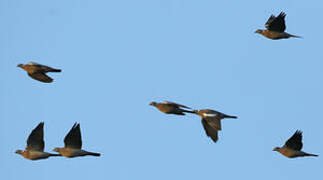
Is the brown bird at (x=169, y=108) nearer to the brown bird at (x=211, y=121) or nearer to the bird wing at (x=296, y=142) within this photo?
the brown bird at (x=211, y=121)

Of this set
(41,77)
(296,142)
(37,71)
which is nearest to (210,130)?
(296,142)

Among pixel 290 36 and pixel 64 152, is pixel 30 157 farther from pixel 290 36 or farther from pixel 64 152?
pixel 290 36

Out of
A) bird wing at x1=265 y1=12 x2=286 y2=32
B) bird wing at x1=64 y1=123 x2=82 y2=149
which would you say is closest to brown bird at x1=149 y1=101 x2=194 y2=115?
bird wing at x1=64 y1=123 x2=82 y2=149

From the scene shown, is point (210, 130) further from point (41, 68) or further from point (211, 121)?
point (41, 68)

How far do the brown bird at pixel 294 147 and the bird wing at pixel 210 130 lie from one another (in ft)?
11.7

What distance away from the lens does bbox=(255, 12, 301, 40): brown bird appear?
133 ft

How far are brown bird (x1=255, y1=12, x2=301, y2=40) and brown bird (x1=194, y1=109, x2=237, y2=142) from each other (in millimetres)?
5945

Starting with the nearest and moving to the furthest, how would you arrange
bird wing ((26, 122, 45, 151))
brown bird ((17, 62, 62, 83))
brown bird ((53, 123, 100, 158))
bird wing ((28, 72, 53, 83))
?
brown bird ((53, 123, 100, 158)), bird wing ((26, 122, 45, 151)), brown bird ((17, 62, 62, 83)), bird wing ((28, 72, 53, 83))

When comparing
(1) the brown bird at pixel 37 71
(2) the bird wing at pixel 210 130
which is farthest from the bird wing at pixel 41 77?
(2) the bird wing at pixel 210 130

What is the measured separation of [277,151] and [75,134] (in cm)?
987

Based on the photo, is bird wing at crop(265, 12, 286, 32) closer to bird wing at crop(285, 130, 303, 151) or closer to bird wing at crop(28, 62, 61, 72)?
bird wing at crop(285, 130, 303, 151)

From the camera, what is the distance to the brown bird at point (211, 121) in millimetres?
37312

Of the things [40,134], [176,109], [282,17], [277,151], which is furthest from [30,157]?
[282,17]

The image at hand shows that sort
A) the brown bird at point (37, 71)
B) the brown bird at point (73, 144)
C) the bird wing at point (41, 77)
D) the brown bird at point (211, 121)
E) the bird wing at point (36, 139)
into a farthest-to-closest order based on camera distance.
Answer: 1. the bird wing at point (41, 77)
2. the brown bird at point (37, 71)
3. the brown bird at point (211, 121)
4. the bird wing at point (36, 139)
5. the brown bird at point (73, 144)
